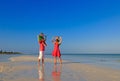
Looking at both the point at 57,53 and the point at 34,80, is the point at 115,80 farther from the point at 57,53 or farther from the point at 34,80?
the point at 57,53

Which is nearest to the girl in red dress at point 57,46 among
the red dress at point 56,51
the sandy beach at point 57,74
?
the red dress at point 56,51

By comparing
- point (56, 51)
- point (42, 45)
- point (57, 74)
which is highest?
point (42, 45)

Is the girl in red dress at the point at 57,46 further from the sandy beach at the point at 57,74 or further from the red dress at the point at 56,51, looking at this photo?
the sandy beach at the point at 57,74

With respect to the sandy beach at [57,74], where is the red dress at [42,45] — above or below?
above

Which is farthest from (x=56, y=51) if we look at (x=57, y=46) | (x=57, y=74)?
(x=57, y=74)

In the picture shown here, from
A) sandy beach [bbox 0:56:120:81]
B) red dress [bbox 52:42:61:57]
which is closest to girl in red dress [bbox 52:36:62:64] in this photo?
red dress [bbox 52:42:61:57]

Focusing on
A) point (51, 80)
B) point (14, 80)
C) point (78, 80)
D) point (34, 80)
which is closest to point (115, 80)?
point (78, 80)

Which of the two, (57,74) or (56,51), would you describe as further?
(56,51)

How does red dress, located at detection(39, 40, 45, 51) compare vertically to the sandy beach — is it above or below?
above

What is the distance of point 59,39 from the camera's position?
15.1 metres

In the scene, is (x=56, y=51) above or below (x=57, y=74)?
above

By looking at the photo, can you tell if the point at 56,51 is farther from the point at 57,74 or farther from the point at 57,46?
the point at 57,74

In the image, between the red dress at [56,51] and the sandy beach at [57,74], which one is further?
the red dress at [56,51]

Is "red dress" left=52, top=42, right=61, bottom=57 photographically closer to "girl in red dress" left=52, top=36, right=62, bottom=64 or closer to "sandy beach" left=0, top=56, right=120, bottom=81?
"girl in red dress" left=52, top=36, right=62, bottom=64
